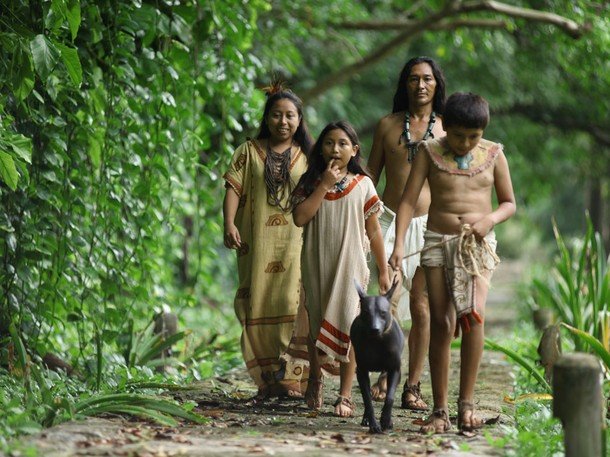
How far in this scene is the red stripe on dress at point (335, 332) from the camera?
5.69 meters

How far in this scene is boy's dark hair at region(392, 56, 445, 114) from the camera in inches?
252

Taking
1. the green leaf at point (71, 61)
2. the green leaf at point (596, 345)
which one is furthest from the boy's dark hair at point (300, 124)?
the green leaf at point (596, 345)

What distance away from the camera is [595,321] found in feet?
25.1

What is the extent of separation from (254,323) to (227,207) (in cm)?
77

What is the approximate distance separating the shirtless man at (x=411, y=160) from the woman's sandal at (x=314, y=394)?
1.92ft

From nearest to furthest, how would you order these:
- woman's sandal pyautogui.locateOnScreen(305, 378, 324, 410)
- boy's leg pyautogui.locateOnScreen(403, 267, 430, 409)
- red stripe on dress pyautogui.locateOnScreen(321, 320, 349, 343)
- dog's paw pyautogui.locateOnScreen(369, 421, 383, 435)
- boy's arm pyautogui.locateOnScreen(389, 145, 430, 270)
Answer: dog's paw pyautogui.locateOnScreen(369, 421, 383, 435) → boy's arm pyautogui.locateOnScreen(389, 145, 430, 270) → red stripe on dress pyautogui.locateOnScreen(321, 320, 349, 343) → woman's sandal pyautogui.locateOnScreen(305, 378, 324, 410) → boy's leg pyautogui.locateOnScreen(403, 267, 430, 409)

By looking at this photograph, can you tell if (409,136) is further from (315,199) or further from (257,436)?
(257,436)

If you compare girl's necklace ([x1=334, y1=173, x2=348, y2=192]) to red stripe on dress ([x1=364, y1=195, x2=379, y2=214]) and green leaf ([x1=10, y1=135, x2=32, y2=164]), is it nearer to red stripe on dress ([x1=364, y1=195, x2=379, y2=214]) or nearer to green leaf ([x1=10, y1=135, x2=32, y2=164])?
red stripe on dress ([x1=364, y1=195, x2=379, y2=214])

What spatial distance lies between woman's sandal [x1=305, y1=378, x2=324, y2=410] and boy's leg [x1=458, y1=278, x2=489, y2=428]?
100 centimetres

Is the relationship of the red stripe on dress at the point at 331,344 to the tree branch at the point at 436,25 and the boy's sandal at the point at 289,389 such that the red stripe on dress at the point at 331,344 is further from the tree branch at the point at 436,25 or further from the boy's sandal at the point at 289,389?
the tree branch at the point at 436,25

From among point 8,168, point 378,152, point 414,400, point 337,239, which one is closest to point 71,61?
point 8,168

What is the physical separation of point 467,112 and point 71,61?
199cm

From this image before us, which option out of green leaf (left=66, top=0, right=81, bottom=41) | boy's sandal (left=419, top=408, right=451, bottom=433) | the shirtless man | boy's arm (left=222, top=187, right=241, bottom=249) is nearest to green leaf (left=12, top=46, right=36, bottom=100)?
green leaf (left=66, top=0, right=81, bottom=41)

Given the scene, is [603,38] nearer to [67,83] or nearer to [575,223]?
[67,83]
